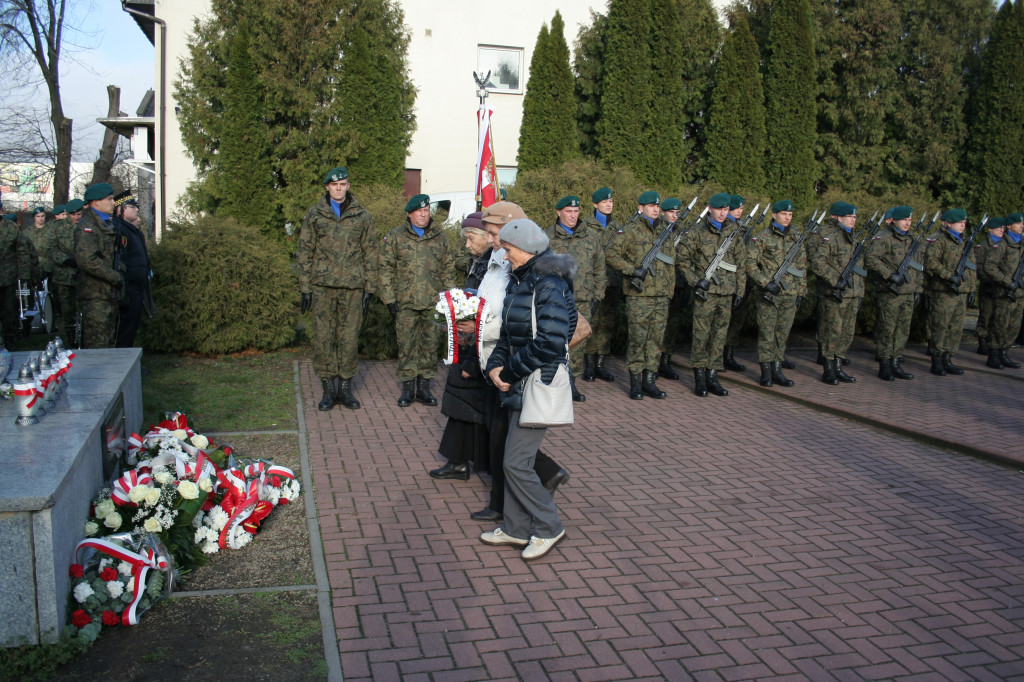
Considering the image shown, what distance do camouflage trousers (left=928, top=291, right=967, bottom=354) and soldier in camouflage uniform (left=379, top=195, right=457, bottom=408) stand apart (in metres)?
7.13

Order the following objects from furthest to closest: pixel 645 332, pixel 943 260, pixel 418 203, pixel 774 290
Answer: pixel 943 260 < pixel 774 290 < pixel 645 332 < pixel 418 203

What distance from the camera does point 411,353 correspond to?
8.55 m

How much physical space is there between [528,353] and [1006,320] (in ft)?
33.8

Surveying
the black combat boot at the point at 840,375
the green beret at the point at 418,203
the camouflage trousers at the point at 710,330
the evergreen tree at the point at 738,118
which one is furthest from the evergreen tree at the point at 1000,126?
the green beret at the point at 418,203

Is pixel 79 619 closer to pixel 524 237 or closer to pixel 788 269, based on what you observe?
pixel 524 237

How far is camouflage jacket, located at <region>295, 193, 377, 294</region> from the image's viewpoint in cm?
816

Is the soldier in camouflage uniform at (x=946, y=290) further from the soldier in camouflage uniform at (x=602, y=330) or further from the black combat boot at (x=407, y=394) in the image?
the black combat boot at (x=407, y=394)

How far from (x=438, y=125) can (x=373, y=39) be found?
11.9 ft

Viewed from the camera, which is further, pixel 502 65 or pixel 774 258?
pixel 502 65

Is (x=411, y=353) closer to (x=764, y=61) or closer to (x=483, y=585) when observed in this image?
(x=483, y=585)

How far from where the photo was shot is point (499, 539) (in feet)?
16.6

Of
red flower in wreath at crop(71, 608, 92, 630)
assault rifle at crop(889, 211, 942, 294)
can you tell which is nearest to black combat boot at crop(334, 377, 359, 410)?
red flower in wreath at crop(71, 608, 92, 630)

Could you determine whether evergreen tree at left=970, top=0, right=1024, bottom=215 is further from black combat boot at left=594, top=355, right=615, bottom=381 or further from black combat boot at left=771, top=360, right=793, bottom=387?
black combat boot at left=594, top=355, right=615, bottom=381

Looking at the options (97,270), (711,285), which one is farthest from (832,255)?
(97,270)
